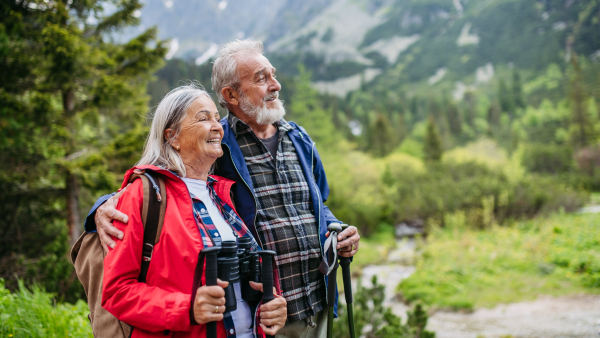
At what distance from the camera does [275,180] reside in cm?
222

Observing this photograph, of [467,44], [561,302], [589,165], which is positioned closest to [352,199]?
[561,302]

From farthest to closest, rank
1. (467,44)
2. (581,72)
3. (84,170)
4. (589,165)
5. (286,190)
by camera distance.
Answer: (467,44)
(581,72)
(589,165)
(84,170)
(286,190)

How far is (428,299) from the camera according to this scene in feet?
30.8

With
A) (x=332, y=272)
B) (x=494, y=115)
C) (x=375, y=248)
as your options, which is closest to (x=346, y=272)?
(x=332, y=272)

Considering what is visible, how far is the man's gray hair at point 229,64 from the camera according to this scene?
7.67 feet

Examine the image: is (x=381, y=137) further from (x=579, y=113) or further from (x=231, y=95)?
(x=231, y=95)

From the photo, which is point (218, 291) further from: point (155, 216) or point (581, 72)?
point (581, 72)

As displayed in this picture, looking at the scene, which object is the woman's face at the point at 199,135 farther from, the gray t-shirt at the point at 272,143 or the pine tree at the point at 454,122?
the pine tree at the point at 454,122

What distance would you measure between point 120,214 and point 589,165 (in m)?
32.0

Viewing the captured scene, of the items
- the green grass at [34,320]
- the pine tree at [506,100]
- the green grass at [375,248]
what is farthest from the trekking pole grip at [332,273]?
the pine tree at [506,100]

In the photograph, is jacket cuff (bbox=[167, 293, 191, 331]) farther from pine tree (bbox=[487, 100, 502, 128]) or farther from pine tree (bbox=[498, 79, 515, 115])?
pine tree (bbox=[498, 79, 515, 115])

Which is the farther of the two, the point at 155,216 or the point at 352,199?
the point at 352,199

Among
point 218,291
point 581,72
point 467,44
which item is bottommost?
point 218,291

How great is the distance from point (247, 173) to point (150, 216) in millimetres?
684
